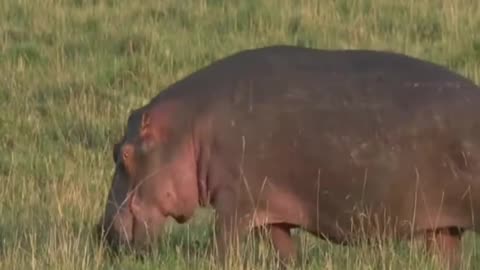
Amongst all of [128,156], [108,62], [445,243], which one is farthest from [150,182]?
[108,62]

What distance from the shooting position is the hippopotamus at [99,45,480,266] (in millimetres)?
5836

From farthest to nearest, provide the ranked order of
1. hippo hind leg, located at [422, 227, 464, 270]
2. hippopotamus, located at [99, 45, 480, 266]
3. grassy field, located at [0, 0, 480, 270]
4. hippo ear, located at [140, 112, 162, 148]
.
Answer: grassy field, located at [0, 0, 480, 270]
hippo ear, located at [140, 112, 162, 148]
hippo hind leg, located at [422, 227, 464, 270]
hippopotamus, located at [99, 45, 480, 266]

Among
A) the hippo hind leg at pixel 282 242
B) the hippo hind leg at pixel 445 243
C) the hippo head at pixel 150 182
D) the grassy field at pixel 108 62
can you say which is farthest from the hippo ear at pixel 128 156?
the hippo hind leg at pixel 445 243

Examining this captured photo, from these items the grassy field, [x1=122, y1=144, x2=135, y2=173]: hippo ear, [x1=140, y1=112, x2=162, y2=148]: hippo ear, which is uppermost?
[x1=140, y1=112, x2=162, y2=148]: hippo ear

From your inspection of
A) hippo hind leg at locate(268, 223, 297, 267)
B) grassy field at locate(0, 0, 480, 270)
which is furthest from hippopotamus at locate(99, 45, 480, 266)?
grassy field at locate(0, 0, 480, 270)

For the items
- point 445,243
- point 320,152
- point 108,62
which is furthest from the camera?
point 108,62

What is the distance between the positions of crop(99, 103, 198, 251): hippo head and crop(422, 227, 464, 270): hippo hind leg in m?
1.04

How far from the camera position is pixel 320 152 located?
589 centimetres

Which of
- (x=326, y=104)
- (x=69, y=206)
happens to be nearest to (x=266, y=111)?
(x=326, y=104)

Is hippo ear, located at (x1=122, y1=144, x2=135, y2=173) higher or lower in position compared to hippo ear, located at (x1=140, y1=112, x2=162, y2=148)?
lower

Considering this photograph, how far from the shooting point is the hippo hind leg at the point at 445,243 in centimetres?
600

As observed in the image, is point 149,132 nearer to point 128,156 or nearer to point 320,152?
point 128,156

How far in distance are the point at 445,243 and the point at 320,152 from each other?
70 centimetres

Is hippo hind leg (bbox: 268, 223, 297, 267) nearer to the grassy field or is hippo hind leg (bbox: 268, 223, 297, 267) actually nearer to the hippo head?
the grassy field
